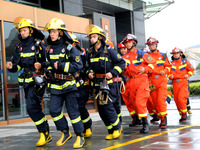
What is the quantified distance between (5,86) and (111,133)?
6.40 m

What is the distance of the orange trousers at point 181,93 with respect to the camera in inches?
390

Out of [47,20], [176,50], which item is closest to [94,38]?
[176,50]

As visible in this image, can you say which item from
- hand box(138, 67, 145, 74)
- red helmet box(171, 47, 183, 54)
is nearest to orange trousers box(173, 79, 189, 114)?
red helmet box(171, 47, 183, 54)

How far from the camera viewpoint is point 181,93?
32.9 ft

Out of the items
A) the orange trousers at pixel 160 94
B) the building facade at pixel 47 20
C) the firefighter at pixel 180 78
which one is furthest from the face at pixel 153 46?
the building facade at pixel 47 20

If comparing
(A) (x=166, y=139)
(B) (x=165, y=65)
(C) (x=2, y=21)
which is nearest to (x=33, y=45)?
(A) (x=166, y=139)

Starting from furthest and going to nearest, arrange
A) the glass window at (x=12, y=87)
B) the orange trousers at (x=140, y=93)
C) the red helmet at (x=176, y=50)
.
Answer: the glass window at (x=12, y=87)
the red helmet at (x=176, y=50)
the orange trousers at (x=140, y=93)

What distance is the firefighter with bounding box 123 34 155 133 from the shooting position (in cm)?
764

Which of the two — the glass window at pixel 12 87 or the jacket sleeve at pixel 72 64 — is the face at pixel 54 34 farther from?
the glass window at pixel 12 87

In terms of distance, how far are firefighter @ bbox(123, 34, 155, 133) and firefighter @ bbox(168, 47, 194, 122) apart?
2.40 m

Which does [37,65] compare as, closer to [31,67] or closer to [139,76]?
[31,67]

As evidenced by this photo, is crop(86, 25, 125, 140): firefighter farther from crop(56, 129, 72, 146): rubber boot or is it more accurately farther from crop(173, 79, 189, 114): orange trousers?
crop(173, 79, 189, 114): orange trousers

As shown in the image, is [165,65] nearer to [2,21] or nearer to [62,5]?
[2,21]

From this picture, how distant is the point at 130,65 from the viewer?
8.01m
